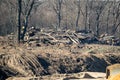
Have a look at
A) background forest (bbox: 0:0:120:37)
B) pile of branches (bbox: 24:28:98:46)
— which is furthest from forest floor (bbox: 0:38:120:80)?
background forest (bbox: 0:0:120:37)

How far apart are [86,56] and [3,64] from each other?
20.8 ft

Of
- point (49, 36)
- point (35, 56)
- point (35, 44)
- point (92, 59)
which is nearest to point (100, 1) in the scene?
point (49, 36)

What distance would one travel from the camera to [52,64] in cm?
1827

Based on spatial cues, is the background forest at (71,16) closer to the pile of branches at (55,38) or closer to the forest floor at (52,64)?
the pile of branches at (55,38)

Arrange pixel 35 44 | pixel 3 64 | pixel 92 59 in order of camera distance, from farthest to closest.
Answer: pixel 35 44
pixel 92 59
pixel 3 64

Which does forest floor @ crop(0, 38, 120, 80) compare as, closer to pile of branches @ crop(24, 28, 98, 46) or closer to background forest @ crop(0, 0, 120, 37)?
pile of branches @ crop(24, 28, 98, 46)

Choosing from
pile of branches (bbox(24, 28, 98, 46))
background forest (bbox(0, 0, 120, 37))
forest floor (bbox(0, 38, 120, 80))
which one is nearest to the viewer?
forest floor (bbox(0, 38, 120, 80))

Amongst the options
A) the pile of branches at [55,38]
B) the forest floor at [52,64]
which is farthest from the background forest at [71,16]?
the forest floor at [52,64]

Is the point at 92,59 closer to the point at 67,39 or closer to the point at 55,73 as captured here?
the point at 55,73

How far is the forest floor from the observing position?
51.8 feet

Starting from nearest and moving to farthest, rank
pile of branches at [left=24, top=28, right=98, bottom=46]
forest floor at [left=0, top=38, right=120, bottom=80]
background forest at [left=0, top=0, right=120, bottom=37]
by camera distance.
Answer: forest floor at [left=0, top=38, right=120, bottom=80] → pile of branches at [left=24, top=28, right=98, bottom=46] → background forest at [left=0, top=0, right=120, bottom=37]

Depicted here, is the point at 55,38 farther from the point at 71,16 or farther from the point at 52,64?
the point at 71,16

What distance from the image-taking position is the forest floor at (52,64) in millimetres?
15793

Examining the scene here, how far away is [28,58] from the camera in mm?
17625
